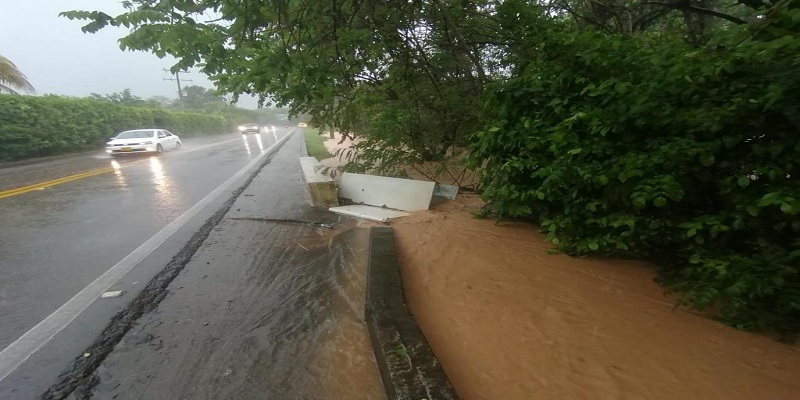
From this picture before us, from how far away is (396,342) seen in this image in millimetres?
2941

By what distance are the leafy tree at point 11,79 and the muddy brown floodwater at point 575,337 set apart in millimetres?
19911

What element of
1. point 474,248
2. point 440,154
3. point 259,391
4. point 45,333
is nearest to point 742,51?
point 474,248

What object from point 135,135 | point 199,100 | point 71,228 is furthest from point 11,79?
point 199,100

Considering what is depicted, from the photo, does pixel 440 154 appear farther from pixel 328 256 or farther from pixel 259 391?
pixel 259 391

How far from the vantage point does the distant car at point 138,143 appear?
18.1 metres

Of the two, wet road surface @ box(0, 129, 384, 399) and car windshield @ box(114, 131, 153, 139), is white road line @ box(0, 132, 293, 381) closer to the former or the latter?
wet road surface @ box(0, 129, 384, 399)

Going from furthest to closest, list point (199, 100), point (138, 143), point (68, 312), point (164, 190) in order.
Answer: point (199, 100), point (138, 143), point (164, 190), point (68, 312)

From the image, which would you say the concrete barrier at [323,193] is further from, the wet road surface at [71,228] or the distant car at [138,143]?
the distant car at [138,143]

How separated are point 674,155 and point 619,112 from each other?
0.69 meters

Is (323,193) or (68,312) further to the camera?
(323,193)

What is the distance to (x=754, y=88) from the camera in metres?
2.93

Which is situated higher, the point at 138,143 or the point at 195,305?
the point at 195,305

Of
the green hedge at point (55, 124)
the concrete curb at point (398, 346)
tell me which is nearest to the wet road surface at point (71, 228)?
the concrete curb at point (398, 346)

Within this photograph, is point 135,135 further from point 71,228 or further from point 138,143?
point 71,228
